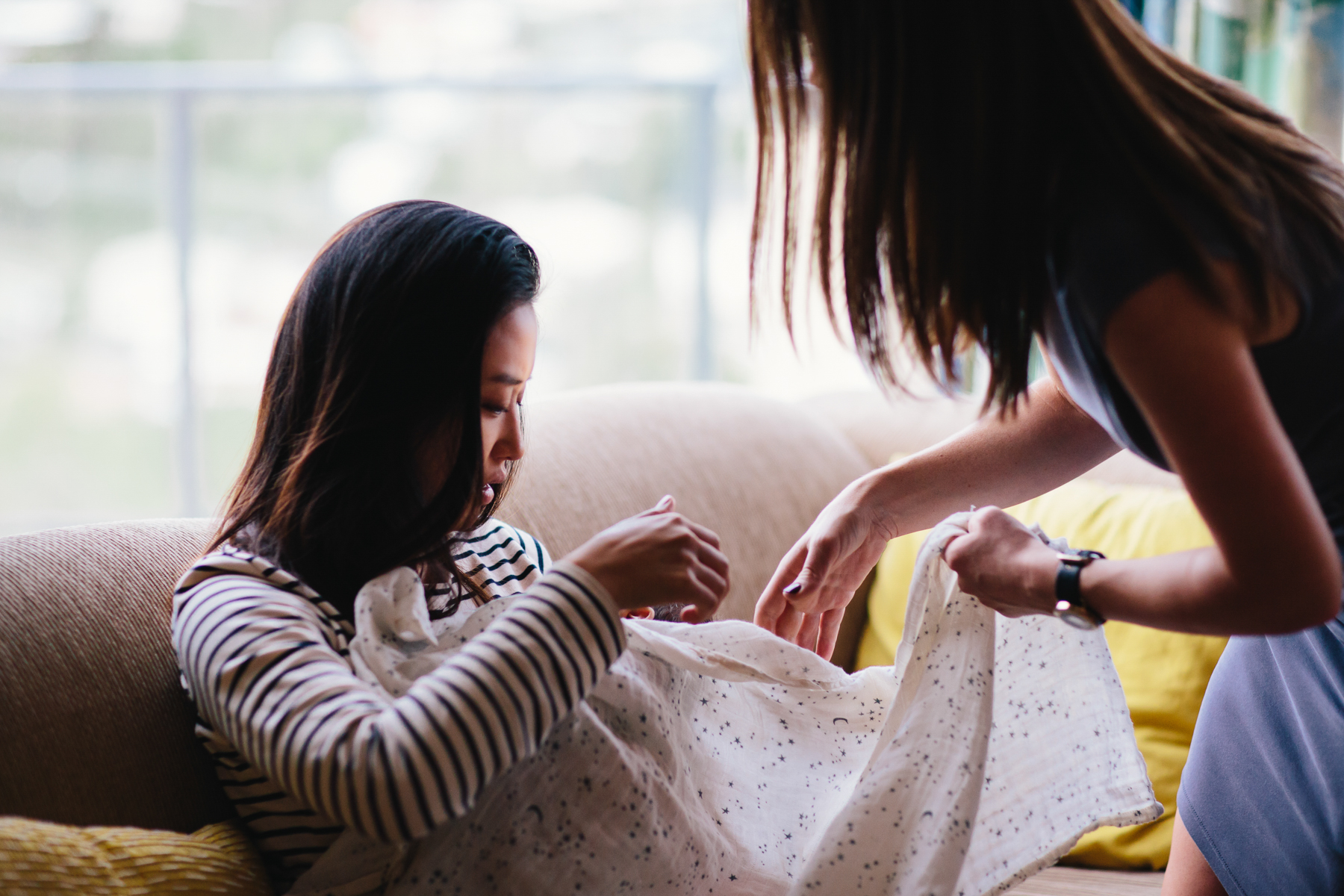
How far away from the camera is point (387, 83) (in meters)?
2.80

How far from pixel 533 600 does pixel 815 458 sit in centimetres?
105

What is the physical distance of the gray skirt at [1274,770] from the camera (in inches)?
35.1

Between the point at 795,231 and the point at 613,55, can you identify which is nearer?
the point at 795,231

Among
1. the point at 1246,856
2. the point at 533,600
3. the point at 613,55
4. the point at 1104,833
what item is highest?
the point at 613,55

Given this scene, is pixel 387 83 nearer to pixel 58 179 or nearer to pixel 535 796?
pixel 58 179

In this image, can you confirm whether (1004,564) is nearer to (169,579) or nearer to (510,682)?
(510,682)

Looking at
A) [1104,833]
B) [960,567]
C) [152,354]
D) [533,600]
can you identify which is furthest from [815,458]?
[152,354]

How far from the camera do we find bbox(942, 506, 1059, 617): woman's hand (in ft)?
2.63

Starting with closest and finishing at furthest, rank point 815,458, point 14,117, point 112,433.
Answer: point 815,458 → point 14,117 → point 112,433

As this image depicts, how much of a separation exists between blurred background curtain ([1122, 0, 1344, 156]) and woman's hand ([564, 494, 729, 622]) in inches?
68.9

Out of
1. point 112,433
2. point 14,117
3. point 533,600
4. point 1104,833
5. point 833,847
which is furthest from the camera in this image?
point 112,433

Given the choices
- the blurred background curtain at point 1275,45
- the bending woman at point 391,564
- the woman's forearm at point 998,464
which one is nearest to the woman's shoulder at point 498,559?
the bending woman at point 391,564

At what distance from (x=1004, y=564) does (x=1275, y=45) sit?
73.1 inches

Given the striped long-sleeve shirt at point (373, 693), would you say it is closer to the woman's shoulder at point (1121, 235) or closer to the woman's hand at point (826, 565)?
the woman's hand at point (826, 565)
